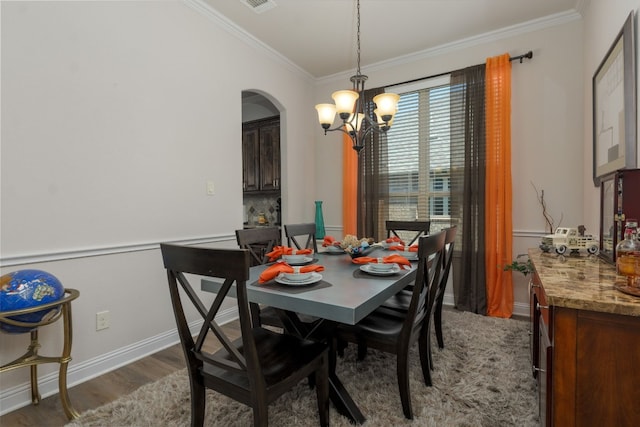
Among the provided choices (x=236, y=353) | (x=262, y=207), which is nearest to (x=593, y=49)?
(x=236, y=353)

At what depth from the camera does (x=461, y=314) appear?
3105 millimetres

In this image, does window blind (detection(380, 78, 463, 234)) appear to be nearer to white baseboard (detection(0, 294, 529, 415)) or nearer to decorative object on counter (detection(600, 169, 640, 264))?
decorative object on counter (detection(600, 169, 640, 264))

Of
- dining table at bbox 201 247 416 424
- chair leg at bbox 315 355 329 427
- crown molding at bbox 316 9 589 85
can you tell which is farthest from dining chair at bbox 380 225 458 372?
crown molding at bbox 316 9 589 85

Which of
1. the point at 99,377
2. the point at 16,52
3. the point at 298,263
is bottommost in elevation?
the point at 99,377

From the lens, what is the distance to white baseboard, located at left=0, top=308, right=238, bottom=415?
173cm

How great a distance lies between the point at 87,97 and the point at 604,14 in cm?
355

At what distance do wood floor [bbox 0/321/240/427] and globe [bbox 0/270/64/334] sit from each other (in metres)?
0.54

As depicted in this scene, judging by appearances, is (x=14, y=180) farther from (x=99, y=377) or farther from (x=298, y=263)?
(x=298, y=263)

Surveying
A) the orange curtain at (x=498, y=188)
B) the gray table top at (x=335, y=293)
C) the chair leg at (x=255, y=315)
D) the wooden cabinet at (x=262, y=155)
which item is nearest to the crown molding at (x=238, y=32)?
the wooden cabinet at (x=262, y=155)

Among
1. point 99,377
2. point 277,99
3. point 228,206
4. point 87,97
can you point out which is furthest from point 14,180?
point 277,99

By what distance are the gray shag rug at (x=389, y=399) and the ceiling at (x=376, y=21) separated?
9.35 feet

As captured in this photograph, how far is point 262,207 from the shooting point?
5258mm

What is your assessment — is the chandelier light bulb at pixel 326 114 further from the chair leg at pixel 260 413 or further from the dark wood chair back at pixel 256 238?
the chair leg at pixel 260 413

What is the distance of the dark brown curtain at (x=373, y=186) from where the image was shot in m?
3.75
